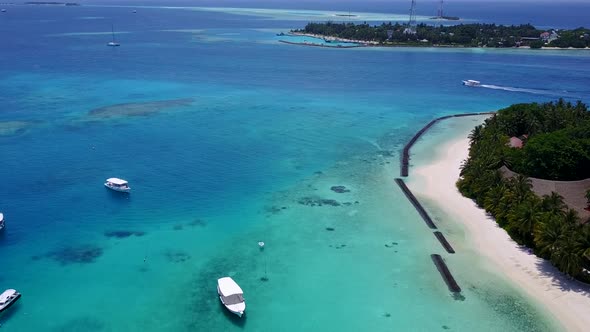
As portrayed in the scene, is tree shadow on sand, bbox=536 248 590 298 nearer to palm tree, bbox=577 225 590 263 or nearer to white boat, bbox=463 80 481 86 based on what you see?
palm tree, bbox=577 225 590 263

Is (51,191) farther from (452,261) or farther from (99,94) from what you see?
(99,94)

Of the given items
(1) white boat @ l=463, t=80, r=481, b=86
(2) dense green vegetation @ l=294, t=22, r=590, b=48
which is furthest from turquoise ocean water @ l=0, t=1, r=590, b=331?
(2) dense green vegetation @ l=294, t=22, r=590, b=48

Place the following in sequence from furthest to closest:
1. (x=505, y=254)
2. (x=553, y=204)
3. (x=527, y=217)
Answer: (x=505, y=254) < (x=553, y=204) < (x=527, y=217)

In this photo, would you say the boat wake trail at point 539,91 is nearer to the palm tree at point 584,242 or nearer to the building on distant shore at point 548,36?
the palm tree at point 584,242

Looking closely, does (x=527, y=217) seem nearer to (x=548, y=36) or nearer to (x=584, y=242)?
(x=584, y=242)

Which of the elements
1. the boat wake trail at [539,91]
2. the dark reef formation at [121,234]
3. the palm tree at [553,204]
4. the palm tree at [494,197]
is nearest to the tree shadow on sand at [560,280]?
the palm tree at [553,204]

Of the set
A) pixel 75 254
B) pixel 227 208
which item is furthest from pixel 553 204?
pixel 75 254
